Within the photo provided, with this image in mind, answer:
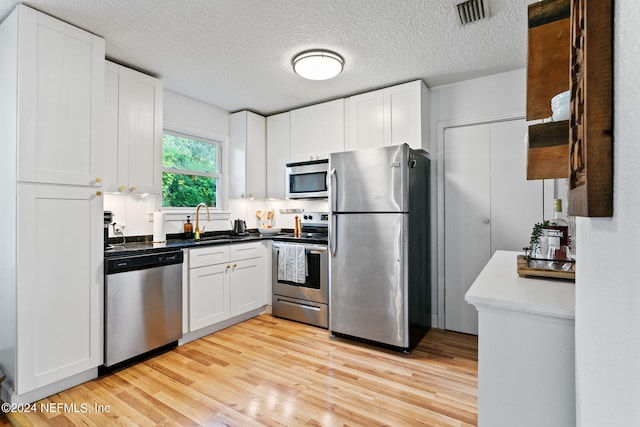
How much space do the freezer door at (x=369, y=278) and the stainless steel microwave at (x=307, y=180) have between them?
0.75 m

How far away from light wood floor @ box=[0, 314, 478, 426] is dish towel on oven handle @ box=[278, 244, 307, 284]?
2.26ft

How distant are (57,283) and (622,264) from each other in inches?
108

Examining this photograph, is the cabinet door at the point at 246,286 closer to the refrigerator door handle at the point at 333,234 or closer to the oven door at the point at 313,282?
the oven door at the point at 313,282

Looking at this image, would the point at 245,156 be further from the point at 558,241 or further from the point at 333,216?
the point at 558,241

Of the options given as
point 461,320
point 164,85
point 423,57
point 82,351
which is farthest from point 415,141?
point 82,351

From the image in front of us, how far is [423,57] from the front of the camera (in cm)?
271

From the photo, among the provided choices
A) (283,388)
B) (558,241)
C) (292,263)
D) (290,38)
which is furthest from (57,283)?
(558,241)

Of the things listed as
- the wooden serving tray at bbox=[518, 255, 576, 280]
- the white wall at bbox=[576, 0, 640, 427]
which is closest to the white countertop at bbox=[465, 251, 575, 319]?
the wooden serving tray at bbox=[518, 255, 576, 280]

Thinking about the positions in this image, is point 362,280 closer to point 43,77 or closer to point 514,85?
point 514,85

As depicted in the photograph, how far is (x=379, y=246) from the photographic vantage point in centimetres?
286

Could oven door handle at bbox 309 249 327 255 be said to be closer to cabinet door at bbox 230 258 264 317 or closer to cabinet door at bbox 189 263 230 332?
cabinet door at bbox 230 258 264 317

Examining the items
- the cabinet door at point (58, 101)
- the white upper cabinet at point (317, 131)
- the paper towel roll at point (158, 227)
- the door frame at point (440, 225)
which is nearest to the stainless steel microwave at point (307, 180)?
the white upper cabinet at point (317, 131)

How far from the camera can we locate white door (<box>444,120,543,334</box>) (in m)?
3.00

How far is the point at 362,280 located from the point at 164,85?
2.80m
